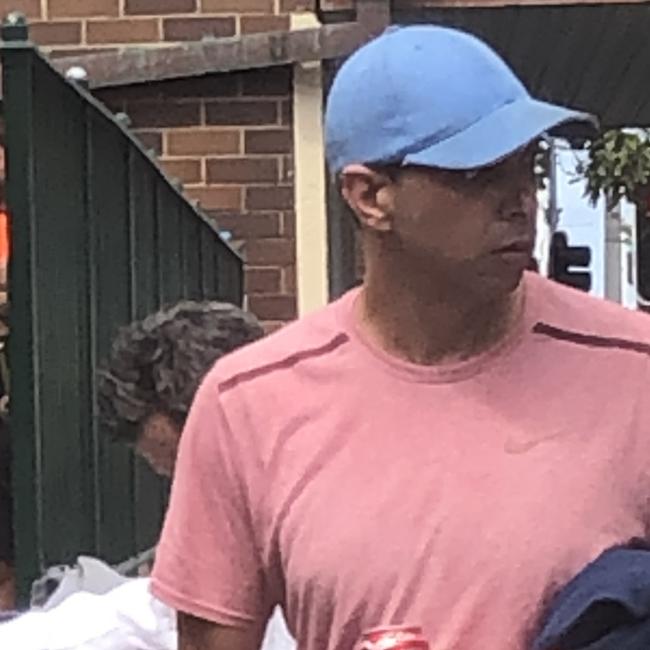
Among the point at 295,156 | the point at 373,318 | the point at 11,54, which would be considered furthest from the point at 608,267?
the point at 373,318

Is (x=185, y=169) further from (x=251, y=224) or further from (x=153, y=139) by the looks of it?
(x=251, y=224)

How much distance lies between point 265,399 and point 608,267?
15010 mm

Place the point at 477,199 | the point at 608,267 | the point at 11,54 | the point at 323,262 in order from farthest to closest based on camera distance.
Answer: the point at 608,267 → the point at 323,262 → the point at 11,54 → the point at 477,199

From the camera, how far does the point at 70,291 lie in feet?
12.9

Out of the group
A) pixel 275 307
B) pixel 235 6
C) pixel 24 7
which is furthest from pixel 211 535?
pixel 24 7

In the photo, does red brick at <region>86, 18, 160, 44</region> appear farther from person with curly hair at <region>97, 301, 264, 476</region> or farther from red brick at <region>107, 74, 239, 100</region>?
person with curly hair at <region>97, 301, 264, 476</region>

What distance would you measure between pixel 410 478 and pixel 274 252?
3832mm

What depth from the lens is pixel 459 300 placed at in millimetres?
2037

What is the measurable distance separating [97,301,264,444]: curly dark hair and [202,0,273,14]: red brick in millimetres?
2422

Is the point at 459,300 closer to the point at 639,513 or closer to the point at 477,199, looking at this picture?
the point at 477,199

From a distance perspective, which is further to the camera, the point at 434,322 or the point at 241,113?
the point at 241,113

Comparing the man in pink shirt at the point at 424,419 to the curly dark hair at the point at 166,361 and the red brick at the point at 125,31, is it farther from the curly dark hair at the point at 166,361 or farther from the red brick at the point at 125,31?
the red brick at the point at 125,31

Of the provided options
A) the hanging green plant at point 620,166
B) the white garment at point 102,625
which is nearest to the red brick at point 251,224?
the white garment at point 102,625

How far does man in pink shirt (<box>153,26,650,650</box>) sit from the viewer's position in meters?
1.98
